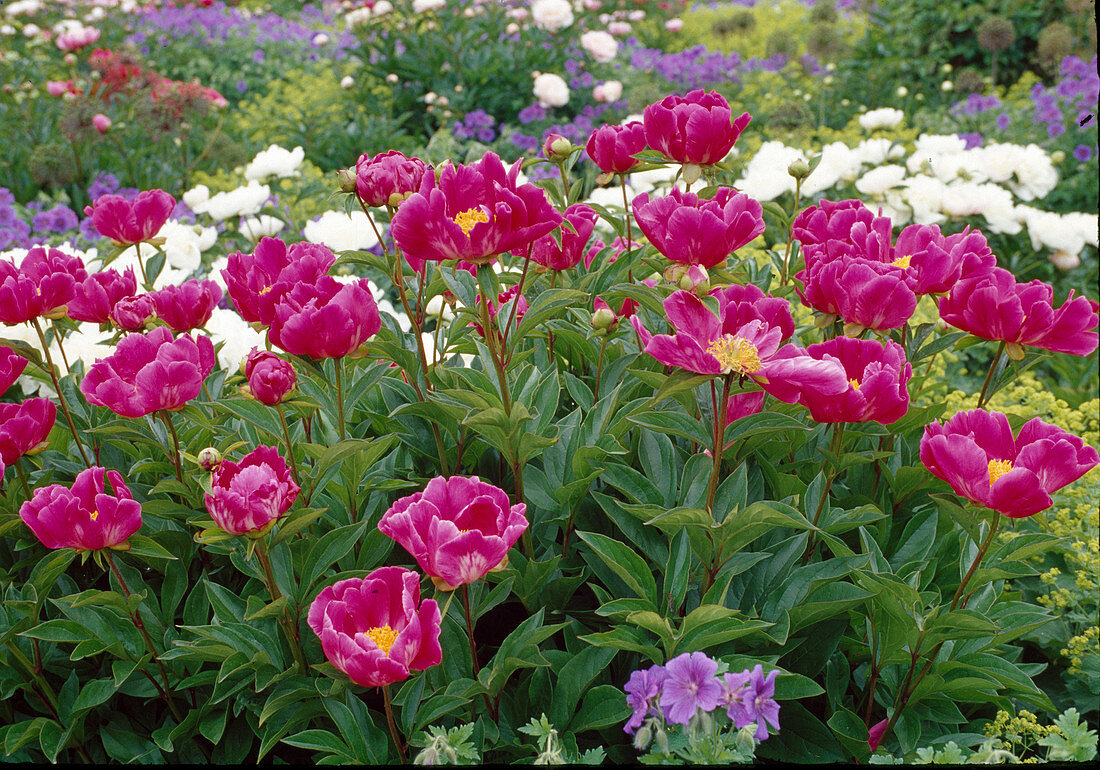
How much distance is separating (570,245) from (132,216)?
88 cm

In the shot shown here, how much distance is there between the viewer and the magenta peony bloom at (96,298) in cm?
152

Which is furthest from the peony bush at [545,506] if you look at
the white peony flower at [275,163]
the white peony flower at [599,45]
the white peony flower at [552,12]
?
the white peony flower at [552,12]

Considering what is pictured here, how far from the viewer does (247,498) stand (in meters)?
1.07

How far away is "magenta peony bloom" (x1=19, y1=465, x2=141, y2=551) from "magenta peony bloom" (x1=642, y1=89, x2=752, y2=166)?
0.98 metres

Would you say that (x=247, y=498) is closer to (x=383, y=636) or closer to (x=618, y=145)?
(x=383, y=636)

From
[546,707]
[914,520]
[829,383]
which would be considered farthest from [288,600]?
[914,520]

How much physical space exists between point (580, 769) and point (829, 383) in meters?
0.58

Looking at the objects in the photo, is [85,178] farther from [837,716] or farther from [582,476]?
[837,716]

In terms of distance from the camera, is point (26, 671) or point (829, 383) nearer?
point (829, 383)

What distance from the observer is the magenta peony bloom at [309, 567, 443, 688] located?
0.97 m

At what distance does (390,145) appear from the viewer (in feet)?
18.1

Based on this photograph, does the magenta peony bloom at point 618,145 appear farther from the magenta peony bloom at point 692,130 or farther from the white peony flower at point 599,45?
the white peony flower at point 599,45

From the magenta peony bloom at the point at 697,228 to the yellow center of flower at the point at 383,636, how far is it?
2.15 ft

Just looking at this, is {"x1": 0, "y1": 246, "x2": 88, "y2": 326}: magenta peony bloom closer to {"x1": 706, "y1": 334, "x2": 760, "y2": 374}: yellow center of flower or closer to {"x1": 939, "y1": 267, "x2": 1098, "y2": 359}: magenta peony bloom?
{"x1": 706, "y1": 334, "x2": 760, "y2": 374}: yellow center of flower
